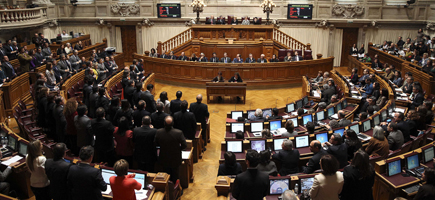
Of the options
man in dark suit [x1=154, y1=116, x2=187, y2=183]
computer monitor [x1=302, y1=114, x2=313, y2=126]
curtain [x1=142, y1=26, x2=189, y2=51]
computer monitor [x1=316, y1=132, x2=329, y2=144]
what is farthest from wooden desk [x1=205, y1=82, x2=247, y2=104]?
curtain [x1=142, y1=26, x2=189, y2=51]

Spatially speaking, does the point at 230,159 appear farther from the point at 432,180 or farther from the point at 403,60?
the point at 403,60

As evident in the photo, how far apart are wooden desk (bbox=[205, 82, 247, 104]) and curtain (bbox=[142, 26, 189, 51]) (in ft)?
26.4

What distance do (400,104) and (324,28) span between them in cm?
992

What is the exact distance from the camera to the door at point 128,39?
19.1 metres

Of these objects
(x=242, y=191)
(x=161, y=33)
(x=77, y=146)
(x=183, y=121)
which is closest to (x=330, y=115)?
(x=183, y=121)

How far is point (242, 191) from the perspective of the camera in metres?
3.74

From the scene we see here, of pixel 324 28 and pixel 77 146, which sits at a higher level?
pixel 324 28

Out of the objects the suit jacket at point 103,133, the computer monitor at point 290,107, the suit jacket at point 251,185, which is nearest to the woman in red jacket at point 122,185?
the suit jacket at point 251,185

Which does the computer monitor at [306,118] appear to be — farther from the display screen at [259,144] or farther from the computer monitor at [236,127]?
the display screen at [259,144]

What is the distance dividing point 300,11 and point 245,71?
21.6 feet

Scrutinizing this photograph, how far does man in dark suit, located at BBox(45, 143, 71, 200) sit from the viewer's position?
3936 millimetres

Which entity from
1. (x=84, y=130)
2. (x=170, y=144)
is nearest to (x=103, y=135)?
(x=84, y=130)

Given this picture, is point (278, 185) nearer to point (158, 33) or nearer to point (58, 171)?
point (58, 171)

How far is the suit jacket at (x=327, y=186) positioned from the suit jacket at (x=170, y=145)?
206 cm
